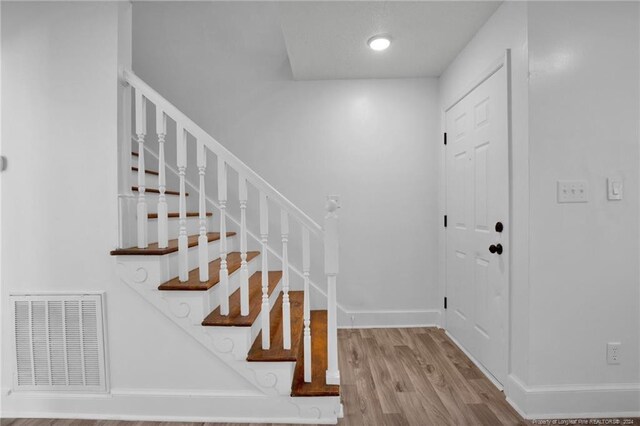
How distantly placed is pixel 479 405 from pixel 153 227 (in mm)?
2176

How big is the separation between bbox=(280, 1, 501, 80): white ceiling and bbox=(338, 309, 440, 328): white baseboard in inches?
86.1

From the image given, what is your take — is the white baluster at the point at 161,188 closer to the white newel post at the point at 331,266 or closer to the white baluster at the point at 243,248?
the white baluster at the point at 243,248

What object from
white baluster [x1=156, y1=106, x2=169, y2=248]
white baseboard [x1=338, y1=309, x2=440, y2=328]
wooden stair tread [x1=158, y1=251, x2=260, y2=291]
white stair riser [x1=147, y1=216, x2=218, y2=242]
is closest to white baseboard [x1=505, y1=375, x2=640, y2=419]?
white baseboard [x1=338, y1=309, x2=440, y2=328]

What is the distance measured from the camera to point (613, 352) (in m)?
1.83

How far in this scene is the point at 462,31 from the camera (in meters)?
2.33

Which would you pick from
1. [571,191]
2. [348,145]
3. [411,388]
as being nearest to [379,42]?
[348,145]

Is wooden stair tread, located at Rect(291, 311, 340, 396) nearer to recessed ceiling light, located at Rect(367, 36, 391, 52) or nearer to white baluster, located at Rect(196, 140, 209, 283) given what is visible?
white baluster, located at Rect(196, 140, 209, 283)

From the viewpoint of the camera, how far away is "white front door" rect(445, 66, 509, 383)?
6.77 feet

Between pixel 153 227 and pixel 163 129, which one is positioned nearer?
pixel 163 129

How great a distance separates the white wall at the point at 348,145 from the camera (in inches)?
124

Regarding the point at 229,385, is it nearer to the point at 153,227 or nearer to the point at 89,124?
the point at 153,227

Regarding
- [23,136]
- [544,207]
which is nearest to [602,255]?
[544,207]

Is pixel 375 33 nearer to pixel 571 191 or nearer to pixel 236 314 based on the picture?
pixel 571 191

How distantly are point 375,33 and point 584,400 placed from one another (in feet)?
8.27
